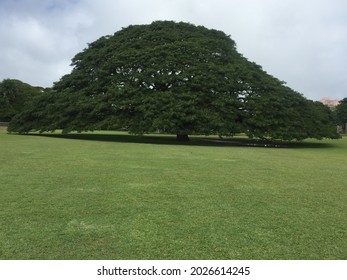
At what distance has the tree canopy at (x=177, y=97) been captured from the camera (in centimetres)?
Result: 1834

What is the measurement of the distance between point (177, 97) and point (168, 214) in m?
14.6

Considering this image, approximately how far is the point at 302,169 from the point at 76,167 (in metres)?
5.78

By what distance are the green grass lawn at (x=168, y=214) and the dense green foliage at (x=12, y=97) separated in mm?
48790

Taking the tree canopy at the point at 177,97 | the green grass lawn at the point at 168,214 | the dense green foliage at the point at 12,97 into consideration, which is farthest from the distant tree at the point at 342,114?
the green grass lawn at the point at 168,214

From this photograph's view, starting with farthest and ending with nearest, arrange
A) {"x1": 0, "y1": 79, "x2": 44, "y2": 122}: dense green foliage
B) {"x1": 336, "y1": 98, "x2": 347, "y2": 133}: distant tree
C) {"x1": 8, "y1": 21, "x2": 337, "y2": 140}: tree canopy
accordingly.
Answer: {"x1": 336, "y1": 98, "x2": 347, "y2": 133}: distant tree → {"x1": 0, "y1": 79, "x2": 44, "y2": 122}: dense green foliage → {"x1": 8, "y1": 21, "x2": 337, "y2": 140}: tree canopy

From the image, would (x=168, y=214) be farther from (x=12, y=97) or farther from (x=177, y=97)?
(x=12, y=97)

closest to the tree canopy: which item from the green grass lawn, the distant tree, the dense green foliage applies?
the green grass lawn

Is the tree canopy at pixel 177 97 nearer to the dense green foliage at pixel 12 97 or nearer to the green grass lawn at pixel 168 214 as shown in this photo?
the green grass lawn at pixel 168 214

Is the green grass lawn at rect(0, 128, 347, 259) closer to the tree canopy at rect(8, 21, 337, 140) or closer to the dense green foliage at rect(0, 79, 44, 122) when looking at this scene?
the tree canopy at rect(8, 21, 337, 140)

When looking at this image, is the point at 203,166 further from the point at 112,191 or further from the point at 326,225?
Result: the point at 326,225

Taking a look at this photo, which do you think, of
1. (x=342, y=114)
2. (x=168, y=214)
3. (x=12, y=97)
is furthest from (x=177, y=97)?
(x=342, y=114)

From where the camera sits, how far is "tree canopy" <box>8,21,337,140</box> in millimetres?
18344

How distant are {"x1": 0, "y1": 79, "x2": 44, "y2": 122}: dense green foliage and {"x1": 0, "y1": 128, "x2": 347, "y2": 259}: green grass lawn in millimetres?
48790

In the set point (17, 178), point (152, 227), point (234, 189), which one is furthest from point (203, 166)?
point (152, 227)
